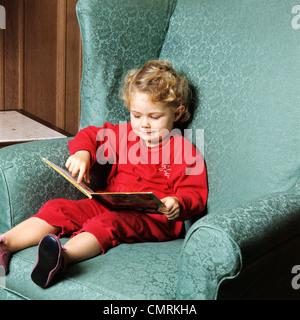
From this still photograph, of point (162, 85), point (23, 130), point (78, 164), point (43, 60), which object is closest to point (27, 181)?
point (78, 164)

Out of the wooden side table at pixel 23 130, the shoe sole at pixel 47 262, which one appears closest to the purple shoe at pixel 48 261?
the shoe sole at pixel 47 262

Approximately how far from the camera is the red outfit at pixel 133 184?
140 centimetres

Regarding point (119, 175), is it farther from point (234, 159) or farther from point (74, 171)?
point (234, 159)

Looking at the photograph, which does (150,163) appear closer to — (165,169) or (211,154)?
(165,169)

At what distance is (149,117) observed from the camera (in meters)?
1.53

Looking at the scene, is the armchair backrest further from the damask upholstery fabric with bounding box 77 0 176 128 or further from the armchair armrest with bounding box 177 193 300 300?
the armchair armrest with bounding box 177 193 300 300

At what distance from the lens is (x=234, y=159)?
1494 mm

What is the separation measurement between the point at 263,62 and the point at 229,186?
39 cm

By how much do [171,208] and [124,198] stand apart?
14 cm

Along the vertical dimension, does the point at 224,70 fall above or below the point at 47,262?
above

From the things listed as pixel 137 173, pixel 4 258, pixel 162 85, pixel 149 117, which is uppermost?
pixel 162 85

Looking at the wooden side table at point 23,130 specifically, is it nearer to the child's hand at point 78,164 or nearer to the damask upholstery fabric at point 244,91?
the child's hand at point 78,164
